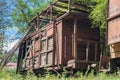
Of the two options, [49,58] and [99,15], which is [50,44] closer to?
[49,58]

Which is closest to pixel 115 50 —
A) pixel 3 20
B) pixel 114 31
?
pixel 114 31

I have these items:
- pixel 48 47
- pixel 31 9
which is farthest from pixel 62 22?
pixel 31 9

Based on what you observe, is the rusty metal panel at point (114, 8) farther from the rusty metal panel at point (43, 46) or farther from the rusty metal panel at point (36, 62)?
the rusty metal panel at point (36, 62)

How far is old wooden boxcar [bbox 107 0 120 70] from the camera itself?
42.0 feet

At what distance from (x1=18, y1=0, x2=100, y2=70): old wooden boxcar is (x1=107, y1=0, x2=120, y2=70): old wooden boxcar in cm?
325

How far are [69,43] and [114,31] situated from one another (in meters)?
4.83

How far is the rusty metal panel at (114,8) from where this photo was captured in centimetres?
1285

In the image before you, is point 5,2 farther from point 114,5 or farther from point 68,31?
point 114,5

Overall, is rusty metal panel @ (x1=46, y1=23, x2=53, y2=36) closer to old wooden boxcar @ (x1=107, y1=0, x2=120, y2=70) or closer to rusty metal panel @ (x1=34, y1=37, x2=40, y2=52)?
→ rusty metal panel @ (x1=34, y1=37, x2=40, y2=52)

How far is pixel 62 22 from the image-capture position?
58.2 feet

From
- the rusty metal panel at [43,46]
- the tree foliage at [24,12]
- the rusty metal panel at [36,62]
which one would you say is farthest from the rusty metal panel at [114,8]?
the tree foliage at [24,12]

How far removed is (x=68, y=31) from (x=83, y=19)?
1.08 m

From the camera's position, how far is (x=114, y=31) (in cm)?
1313

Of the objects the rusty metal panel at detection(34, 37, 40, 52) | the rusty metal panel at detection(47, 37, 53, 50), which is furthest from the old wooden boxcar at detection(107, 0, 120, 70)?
the rusty metal panel at detection(34, 37, 40, 52)
